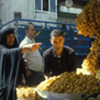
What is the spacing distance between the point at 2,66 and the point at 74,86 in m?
0.89

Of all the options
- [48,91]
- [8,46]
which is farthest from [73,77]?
[8,46]

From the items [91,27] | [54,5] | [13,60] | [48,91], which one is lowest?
[48,91]

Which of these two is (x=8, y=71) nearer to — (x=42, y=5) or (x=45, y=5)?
(x=42, y=5)

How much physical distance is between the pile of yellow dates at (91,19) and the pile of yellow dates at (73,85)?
57 cm

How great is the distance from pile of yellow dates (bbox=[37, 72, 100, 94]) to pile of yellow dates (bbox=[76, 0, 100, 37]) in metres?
0.57

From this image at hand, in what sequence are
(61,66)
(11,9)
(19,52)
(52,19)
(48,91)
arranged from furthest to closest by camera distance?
(52,19) → (11,9) → (61,66) → (19,52) → (48,91)

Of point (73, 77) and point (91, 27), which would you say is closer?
point (73, 77)

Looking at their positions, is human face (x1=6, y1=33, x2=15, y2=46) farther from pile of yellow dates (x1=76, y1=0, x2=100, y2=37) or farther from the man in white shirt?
the man in white shirt

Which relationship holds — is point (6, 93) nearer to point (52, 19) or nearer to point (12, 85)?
point (12, 85)

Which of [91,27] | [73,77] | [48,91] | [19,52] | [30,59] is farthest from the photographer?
[30,59]

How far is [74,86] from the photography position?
5.19 ft

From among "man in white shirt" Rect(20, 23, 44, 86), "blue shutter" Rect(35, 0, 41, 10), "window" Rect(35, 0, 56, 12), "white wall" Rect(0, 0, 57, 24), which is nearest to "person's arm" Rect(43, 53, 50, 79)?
"man in white shirt" Rect(20, 23, 44, 86)

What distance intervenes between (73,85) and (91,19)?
750 mm

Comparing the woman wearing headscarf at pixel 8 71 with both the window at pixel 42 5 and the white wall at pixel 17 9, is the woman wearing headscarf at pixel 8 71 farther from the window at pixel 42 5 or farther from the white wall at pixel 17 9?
the window at pixel 42 5
